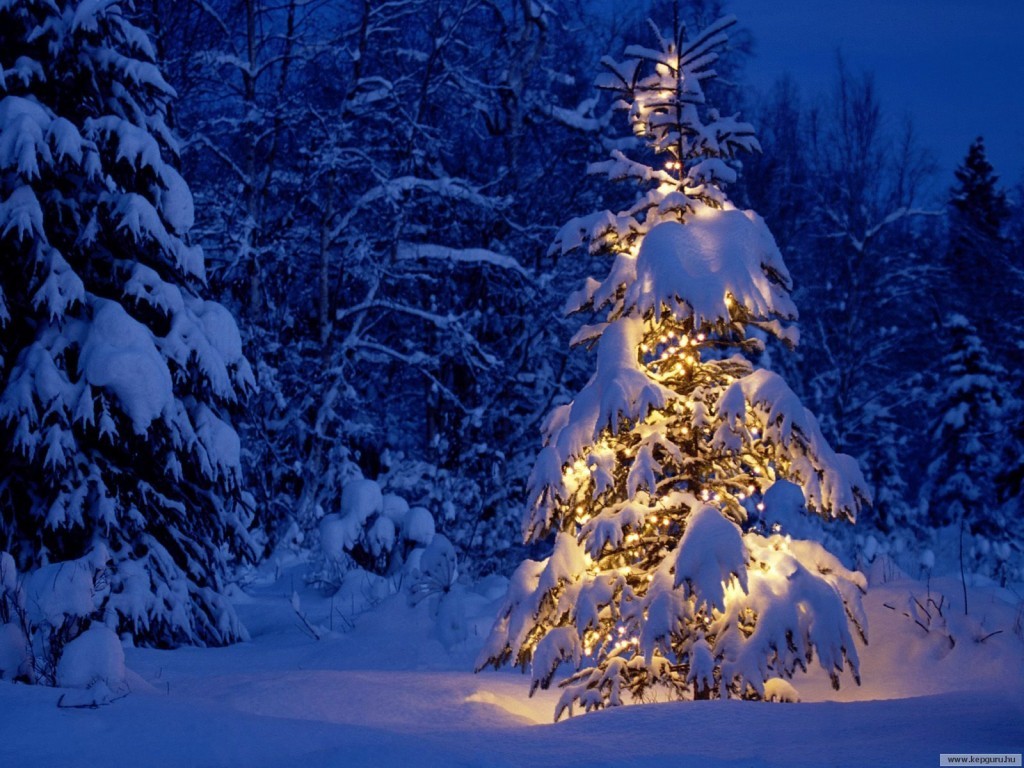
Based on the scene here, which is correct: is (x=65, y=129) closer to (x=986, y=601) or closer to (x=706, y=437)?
(x=706, y=437)

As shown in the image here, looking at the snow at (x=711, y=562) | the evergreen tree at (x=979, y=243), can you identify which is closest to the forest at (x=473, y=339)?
the snow at (x=711, y=562)

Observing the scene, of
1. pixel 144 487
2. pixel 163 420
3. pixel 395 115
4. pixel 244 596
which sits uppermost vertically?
pixel 395 115

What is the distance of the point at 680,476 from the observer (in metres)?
5.75

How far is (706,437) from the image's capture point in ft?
20.4

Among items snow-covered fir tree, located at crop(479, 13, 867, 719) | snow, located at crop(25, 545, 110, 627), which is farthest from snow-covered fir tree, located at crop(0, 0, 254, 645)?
snow-covered fir tree, located at crop(479, 13, 867, 719)

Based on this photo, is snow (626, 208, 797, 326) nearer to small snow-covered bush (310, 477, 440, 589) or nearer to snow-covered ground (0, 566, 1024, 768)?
snow-covered ground (0, 566, 1024, 768)

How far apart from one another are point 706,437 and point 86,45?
6190 mm

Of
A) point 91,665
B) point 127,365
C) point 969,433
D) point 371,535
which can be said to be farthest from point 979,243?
point 91,665

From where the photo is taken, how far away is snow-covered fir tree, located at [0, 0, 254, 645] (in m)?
7.61

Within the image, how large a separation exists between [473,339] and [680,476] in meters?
11.0

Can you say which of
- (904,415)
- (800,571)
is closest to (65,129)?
(800,571)

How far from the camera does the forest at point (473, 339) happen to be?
5.43m

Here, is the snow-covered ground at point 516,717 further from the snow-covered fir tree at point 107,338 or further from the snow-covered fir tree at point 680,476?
the snow-covered fir tree at point 107,338

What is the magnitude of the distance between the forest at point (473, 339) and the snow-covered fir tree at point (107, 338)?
1.3 inches
